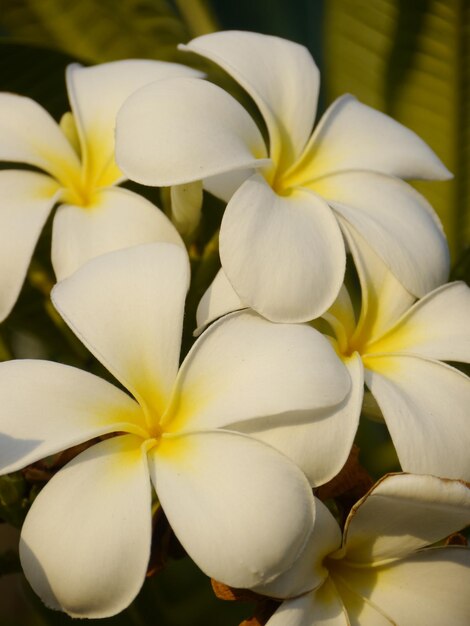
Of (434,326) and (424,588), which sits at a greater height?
(434,326)

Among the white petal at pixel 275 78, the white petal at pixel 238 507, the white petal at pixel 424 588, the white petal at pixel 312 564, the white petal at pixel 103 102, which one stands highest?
the white petal at pixel 275 78

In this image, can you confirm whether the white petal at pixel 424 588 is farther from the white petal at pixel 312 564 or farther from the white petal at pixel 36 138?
the white petal at pixel 36 138

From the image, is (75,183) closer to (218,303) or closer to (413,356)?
(218,303)

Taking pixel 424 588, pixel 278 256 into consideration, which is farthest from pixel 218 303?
pixel 424 588

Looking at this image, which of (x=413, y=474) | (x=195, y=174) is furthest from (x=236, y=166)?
(x=413, y=474)

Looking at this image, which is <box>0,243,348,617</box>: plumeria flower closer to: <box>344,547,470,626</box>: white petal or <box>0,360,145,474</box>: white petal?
<box>0,360,145,474</box>: white petal

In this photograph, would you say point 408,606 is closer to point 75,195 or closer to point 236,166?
point 236,166

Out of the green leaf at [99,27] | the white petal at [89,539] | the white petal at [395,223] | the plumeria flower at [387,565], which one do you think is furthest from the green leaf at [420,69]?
the white petal at [89,539]
